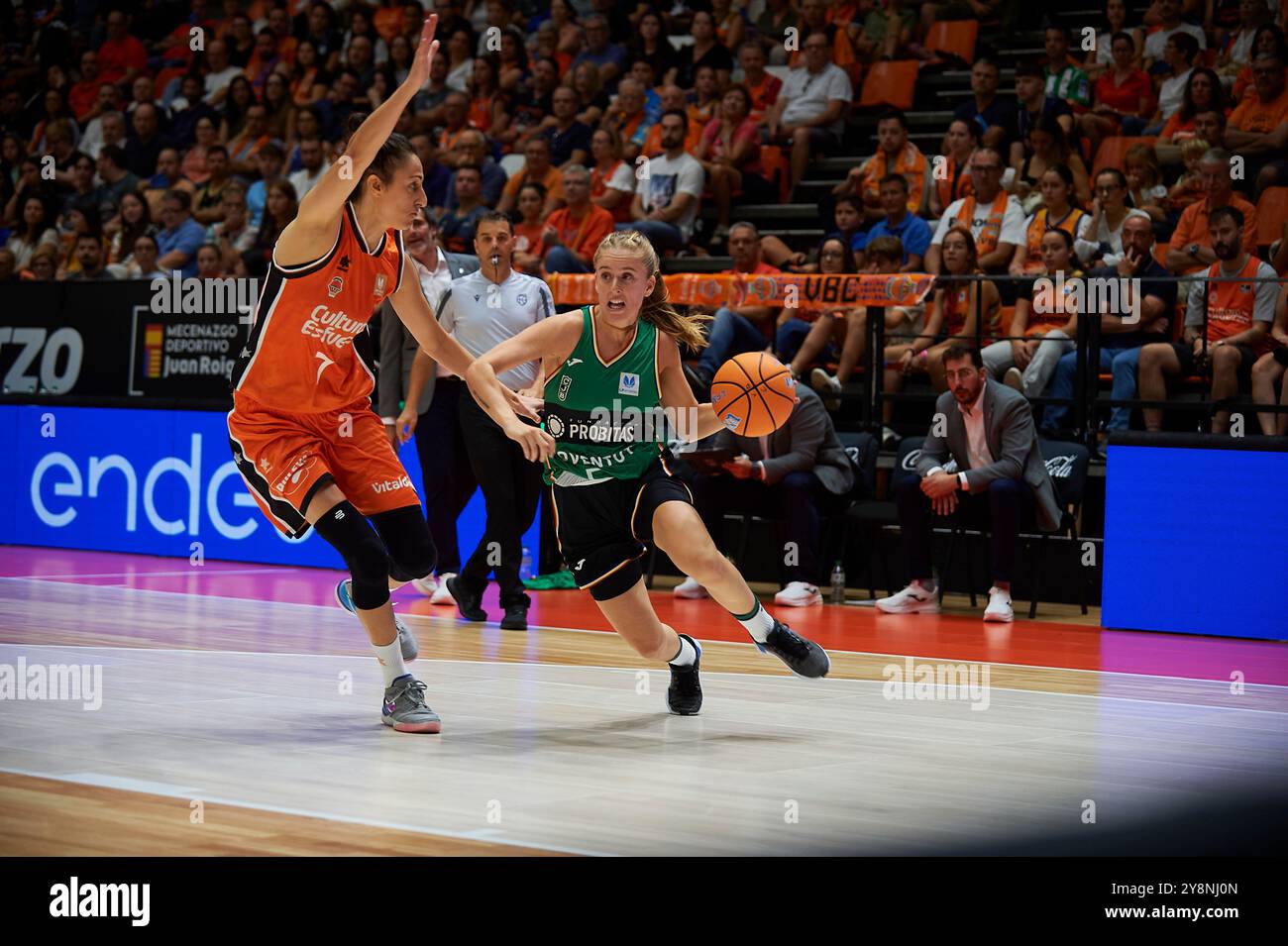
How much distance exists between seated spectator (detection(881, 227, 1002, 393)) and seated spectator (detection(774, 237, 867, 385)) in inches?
10.0

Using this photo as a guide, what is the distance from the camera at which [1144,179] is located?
35.7 feet

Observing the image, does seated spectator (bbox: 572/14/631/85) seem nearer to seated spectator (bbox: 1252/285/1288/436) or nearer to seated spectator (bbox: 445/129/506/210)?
seated spectator (bbox: 445/129/506/210)

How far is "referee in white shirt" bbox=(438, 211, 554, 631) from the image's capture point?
8500 millimetres

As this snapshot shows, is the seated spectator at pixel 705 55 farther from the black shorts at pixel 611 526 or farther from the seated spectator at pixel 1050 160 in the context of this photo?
the black shorts at pixel 611 526

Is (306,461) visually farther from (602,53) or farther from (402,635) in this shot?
(602,53)

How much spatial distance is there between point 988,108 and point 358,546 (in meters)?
8.38

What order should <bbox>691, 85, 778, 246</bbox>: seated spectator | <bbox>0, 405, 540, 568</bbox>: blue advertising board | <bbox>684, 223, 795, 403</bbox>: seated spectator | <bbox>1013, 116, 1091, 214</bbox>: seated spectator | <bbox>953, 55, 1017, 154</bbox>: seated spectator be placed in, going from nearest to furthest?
<bbox>684, 223, 795, 403</bbox>: seated spectator
<bbox>1013, 116, 1091, 214</bbox>: seated spectator
<bbox>0, 405, 540, 568</bbox>: blue advertising board
<bbox>953, 55, 1017, 154</bbox>: seated spectator
<bbox>691, 85, 778, 246</bbox>: seated spectator

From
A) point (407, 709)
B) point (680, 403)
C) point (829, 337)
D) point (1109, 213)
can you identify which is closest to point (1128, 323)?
point (1109, 213)

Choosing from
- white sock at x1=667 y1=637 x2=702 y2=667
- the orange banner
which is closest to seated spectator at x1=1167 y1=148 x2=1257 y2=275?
the orange banner

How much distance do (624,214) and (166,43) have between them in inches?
340

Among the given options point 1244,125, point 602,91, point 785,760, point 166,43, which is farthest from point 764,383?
point 166,43

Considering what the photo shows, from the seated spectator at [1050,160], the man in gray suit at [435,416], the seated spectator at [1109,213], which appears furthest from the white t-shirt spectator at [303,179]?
the seated spectator at [1109,213]

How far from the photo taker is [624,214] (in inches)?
529

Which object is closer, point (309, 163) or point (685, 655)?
point (685, 655)
